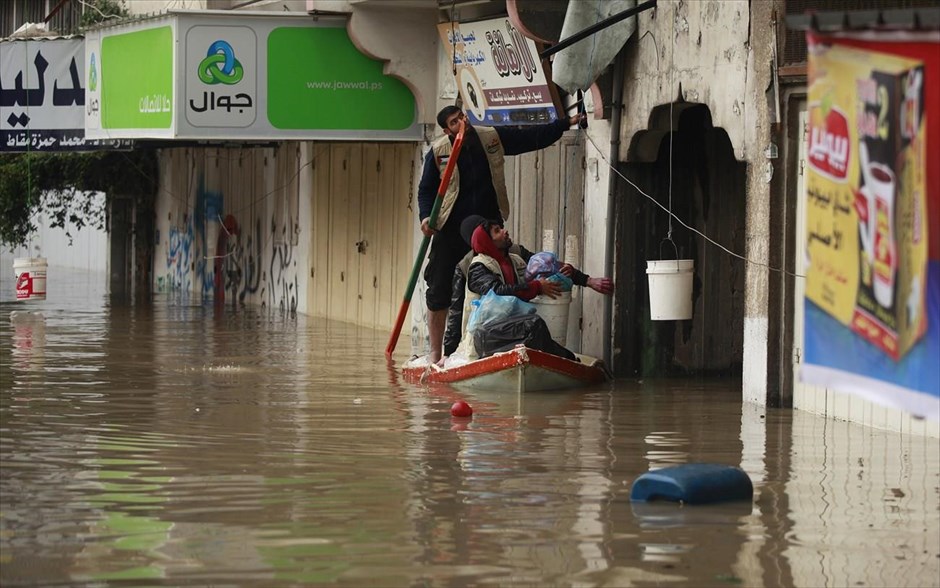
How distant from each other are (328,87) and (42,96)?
6.08 m

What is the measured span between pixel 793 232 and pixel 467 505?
17.4 feet

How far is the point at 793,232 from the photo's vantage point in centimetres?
1360

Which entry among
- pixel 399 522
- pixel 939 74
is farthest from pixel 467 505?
pixel 939 74

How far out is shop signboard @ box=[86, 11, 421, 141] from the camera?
20.1 metres

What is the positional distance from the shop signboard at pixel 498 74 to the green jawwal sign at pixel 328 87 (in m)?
1.24

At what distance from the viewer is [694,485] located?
9156 mm

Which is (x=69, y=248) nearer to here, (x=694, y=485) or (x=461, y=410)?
(x=461, y=410)

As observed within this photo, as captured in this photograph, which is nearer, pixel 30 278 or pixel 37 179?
pixel 30 278

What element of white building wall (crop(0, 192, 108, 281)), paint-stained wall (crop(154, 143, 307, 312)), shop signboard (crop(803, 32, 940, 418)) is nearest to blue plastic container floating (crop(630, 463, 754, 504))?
shop signboard (crop(803, 32, 940, 418))

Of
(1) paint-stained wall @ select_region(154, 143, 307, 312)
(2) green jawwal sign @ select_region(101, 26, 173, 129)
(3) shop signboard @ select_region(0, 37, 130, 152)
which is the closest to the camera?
(2) green jawwal sign @ select_region(101, 26, 173, 129)

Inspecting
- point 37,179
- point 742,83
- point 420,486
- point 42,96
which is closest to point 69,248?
point 37,179

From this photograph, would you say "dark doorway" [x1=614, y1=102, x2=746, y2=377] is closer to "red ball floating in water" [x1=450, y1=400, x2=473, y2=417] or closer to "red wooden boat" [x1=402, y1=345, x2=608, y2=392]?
"red wooden boat" [x1=402, y1=345, x2=608, y2=392]

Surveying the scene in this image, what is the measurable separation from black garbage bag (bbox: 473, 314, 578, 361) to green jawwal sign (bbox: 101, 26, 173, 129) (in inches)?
270

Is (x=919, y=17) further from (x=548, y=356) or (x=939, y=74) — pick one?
(x=548, y=356)
